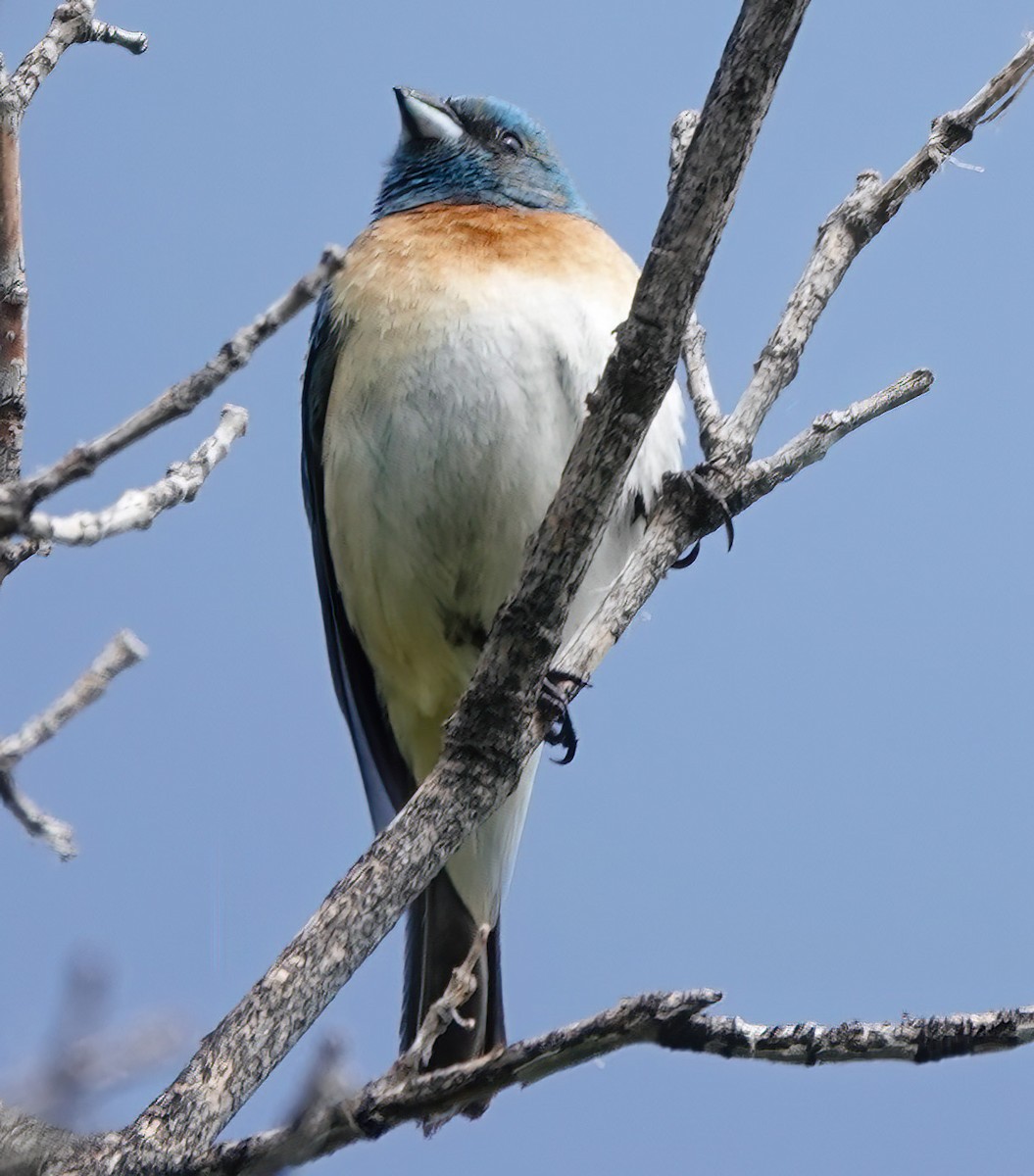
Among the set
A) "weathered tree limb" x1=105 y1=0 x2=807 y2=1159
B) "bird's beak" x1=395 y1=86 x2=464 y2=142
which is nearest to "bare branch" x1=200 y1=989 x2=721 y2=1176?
"weathered tree limb" x1=105 y1=0 x2=807 y2=1159

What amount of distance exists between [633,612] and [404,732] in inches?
70.6

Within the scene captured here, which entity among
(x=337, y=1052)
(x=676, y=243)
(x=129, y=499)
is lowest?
(x=337, y=1052)

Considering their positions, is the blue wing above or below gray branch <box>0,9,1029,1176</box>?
above

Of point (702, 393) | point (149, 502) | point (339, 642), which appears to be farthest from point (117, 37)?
point (339, 642)

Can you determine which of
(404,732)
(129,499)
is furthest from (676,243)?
(404,732)

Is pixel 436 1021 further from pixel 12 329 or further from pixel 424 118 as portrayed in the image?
pixel 424 118

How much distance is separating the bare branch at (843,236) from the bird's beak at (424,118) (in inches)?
77.4

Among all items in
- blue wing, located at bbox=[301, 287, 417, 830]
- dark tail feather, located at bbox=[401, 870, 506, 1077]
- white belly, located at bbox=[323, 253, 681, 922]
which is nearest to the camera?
dark tail feather, located at bbox=[401, 870, 506, 1077]

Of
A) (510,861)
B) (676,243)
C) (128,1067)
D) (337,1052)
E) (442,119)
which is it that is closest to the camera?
(337,1052)

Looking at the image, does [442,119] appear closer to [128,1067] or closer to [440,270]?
[440,270]

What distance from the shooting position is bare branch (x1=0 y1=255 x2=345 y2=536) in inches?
69.8

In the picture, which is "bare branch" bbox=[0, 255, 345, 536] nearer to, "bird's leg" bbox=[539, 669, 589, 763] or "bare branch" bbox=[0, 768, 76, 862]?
"bare branch" bbox=[0, 768, 76, 862]

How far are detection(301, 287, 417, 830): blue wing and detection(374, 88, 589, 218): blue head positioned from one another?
2.16 feet

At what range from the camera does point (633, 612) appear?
11.3 ft
